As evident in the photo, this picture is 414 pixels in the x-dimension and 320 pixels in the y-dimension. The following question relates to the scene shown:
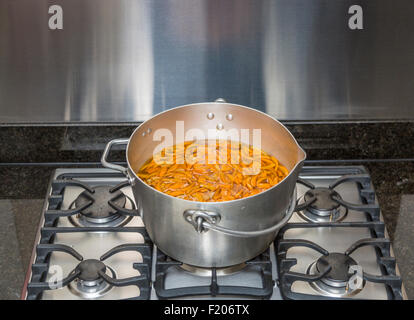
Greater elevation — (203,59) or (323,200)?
(203,59)

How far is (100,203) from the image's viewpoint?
1.31m

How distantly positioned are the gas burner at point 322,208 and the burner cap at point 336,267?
0.43 feet

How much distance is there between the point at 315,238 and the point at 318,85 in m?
0.38

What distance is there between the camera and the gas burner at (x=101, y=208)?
4.19ft

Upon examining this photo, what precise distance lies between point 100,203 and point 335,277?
52 centimetres

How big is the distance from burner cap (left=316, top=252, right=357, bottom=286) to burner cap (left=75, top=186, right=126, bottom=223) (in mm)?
438

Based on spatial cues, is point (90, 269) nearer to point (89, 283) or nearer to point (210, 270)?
point (89, 283)

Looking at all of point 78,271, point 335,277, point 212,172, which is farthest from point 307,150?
point 78,271

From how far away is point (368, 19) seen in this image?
1.35 meters

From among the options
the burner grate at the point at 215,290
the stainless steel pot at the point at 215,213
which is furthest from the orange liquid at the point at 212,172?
the burner grate at the point at 215,290

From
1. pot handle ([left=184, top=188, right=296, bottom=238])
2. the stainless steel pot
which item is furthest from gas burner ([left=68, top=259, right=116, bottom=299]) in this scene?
pot handle ([left=184, top=188, right=296, bottom=238])
